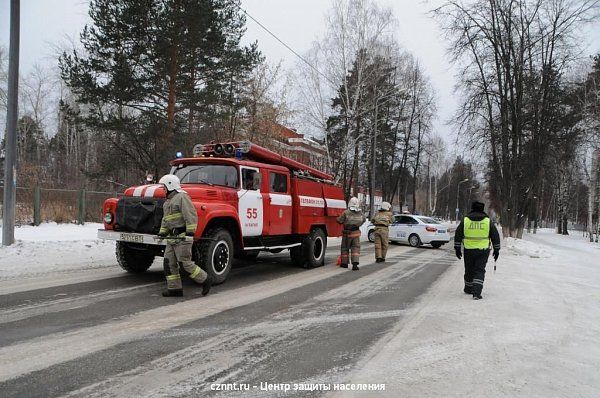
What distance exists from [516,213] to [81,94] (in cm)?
2283

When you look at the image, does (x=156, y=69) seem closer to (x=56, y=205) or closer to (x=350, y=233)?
(x=56, y=205)

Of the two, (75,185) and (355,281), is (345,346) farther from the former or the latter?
(75,185)

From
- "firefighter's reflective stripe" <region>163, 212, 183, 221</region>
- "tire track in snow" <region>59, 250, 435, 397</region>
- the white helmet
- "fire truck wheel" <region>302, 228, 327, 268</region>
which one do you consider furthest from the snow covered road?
"fire truck wheel" <region>302, 228, 327, 268</region>

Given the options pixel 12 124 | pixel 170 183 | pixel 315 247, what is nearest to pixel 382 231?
pixel 315 247

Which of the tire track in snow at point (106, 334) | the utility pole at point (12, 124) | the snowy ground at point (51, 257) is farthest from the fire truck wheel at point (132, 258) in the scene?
the utility pole at point (12, 124)

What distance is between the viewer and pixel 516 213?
2505 cm

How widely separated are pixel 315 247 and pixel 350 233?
972mm

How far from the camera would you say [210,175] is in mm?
9023

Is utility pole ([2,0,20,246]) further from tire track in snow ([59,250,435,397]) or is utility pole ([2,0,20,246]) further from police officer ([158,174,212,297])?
tire track in snow ([59,250,435,397])

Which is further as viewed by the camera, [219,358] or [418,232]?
[418,232]

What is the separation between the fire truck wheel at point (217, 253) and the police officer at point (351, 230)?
165 inches

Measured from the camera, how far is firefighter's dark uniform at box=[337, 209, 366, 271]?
11.6 meters

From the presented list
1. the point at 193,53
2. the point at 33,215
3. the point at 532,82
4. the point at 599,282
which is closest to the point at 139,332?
the point at 599,282

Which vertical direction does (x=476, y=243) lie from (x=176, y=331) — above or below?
above
